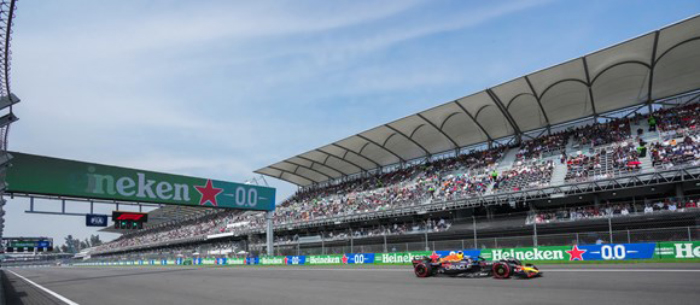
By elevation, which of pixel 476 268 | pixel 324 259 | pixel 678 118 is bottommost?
pixel 324 259

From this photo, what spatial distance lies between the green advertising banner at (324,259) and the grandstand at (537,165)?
491 mm

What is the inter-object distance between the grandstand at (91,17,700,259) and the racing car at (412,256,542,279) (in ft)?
24.6

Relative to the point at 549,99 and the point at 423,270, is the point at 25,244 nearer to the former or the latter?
the point at 423,270

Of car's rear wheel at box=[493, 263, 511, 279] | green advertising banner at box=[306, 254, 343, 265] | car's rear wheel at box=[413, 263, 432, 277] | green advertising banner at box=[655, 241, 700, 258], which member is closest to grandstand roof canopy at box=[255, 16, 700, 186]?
green advertising banner at box=[655, 241, 700, 258]

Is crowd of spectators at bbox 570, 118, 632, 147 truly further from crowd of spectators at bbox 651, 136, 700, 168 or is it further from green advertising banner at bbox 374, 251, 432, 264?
green advertising banner at bbox 374, 251, 432, 264

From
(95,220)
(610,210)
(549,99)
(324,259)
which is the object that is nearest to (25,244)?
(95,220)

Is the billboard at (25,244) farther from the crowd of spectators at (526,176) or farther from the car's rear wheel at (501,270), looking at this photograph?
the car's rear wheel at (501,270)

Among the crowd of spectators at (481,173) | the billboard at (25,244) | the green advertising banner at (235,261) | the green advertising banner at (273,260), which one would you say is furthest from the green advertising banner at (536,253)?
the billboard at (25,244)

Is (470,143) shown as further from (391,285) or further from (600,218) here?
(391,285)

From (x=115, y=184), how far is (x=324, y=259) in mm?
13831

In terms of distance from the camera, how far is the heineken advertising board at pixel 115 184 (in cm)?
2231

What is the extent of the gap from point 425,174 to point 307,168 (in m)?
15.0

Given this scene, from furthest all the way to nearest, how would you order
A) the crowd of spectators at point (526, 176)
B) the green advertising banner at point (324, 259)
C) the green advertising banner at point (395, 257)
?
the green advertising banner at point (324, 259), the crowd of spectators at point (526, 176), the green advertising banner at point (395, 257)

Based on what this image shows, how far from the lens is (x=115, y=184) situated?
83.5 feet
